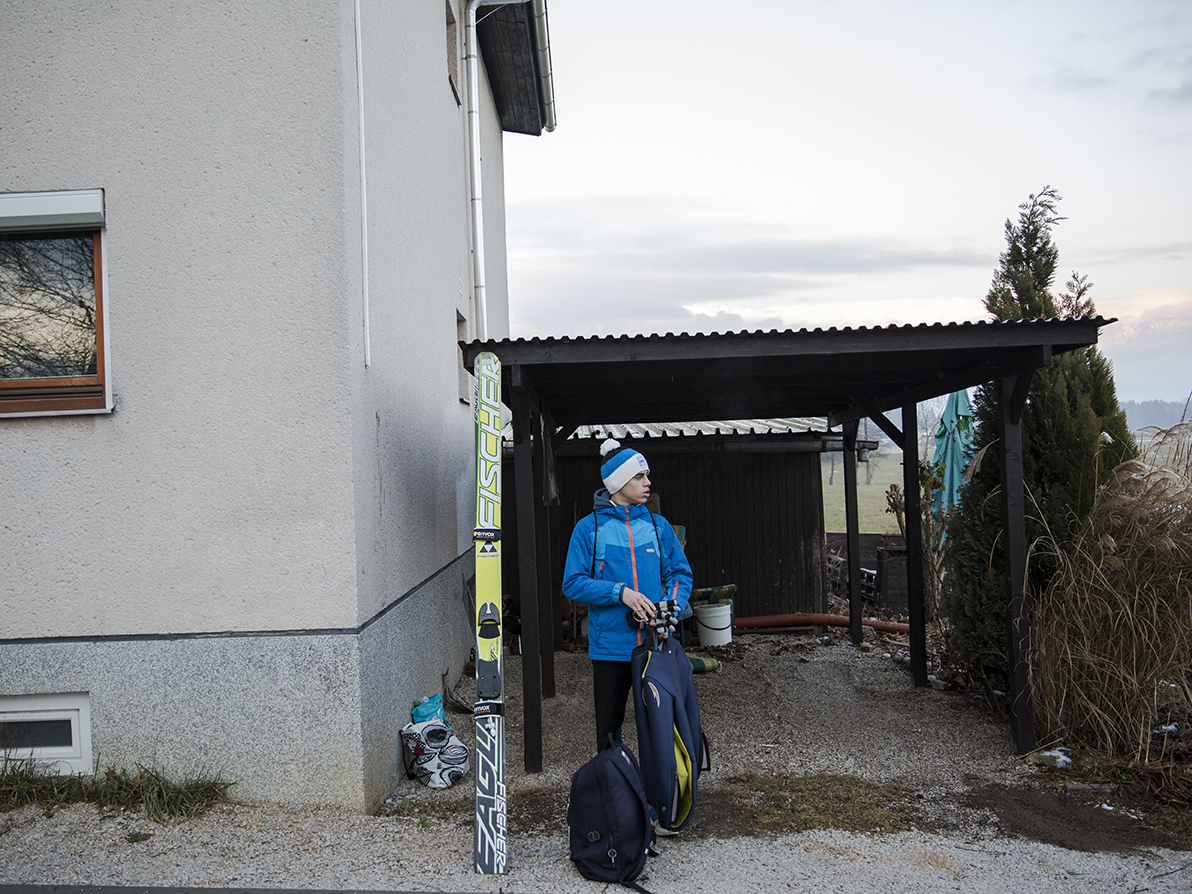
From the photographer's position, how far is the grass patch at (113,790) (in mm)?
3961

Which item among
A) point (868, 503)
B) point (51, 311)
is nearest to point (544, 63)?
point (51, 311)

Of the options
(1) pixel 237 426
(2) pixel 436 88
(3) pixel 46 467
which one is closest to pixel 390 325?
(1) pixel 237 426

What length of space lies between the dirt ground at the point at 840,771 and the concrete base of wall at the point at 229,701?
0.49m

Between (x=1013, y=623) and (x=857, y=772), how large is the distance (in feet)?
4.16

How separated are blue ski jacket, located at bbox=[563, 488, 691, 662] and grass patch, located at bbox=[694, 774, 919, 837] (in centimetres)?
96

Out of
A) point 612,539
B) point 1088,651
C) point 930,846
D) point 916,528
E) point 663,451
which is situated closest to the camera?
point 930,846

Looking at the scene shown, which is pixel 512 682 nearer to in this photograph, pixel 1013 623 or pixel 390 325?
pixel 390 325

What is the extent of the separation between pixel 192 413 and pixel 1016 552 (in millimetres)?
4560

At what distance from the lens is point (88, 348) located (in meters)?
4.25

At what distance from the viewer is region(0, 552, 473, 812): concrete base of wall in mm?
4062

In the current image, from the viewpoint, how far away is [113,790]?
4016 millimetres

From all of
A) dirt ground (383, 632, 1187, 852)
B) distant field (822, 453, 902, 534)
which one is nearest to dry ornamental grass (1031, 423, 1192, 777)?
dirt ground (383, 632, 1187, 852)

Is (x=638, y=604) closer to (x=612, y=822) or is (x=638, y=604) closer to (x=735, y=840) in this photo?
(x=612, y=822)

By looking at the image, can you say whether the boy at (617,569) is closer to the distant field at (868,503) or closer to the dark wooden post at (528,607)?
the dark wooden post at (528,607)
